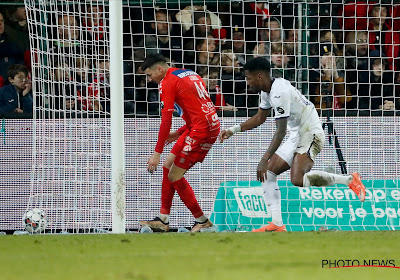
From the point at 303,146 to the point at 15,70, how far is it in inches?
179

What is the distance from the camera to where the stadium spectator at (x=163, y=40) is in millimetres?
11430

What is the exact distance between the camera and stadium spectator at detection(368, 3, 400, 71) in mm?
11969

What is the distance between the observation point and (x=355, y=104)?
11922 millimetres

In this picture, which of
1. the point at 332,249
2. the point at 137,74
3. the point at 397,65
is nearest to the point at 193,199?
the point at 137,74

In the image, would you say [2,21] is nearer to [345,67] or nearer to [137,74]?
[137,74]

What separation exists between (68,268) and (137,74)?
619cm

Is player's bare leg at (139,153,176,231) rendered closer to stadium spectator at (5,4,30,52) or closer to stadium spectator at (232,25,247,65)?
stadium spectator at (232,25,247,65)

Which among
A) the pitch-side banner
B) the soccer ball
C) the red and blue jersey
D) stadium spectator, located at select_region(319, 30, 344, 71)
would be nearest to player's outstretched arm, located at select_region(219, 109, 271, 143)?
the red and blue jersey

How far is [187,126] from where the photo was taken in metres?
9.96

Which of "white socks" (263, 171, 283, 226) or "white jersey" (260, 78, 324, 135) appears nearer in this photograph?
"white jersey" (260, 78, 324, 135)

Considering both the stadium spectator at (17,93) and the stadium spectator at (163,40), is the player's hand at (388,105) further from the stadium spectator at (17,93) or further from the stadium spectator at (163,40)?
the stadium spectator at (17,93)

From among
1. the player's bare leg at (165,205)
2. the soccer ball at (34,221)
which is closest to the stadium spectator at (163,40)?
the player's bare leg at (165,205)

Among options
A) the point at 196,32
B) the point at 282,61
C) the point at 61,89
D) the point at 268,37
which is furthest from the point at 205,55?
the point at 61,89

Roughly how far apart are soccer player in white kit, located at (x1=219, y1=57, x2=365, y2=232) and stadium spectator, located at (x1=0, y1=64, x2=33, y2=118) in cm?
345
